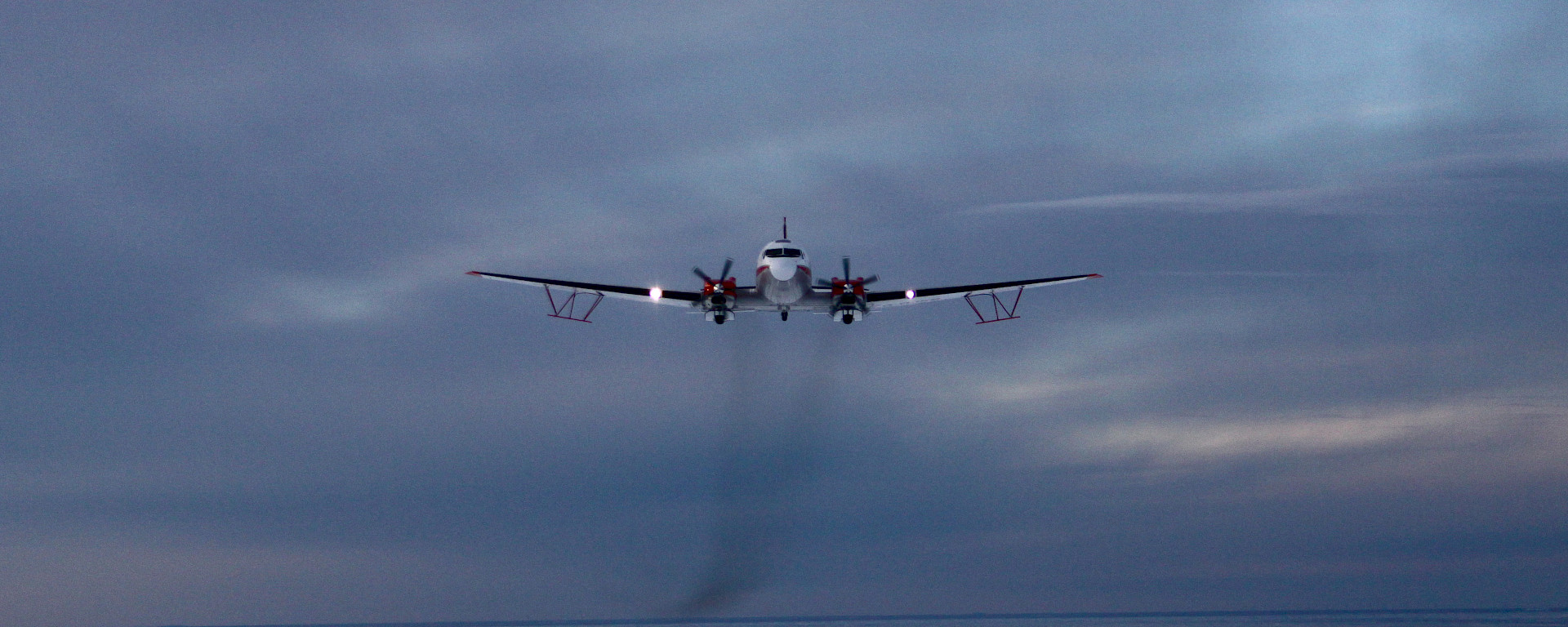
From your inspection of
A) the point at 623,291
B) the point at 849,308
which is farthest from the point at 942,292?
the point at 623,291

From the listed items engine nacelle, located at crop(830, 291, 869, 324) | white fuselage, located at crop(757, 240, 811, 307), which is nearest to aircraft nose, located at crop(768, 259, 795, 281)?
white fuselage, located at crop(757, 240, 811, 307)

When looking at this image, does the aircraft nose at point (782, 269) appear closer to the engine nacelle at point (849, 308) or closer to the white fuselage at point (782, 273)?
the white fuselage at point (782, 273)

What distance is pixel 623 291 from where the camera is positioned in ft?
214

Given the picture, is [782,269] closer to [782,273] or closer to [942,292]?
[782,273]

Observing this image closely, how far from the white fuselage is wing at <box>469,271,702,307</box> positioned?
4.80 metres

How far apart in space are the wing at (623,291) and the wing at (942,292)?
11607 mm

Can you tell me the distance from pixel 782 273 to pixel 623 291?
11.6 metres

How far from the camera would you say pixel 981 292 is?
68562 mm

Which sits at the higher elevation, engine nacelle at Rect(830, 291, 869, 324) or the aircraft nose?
the aircraft nose

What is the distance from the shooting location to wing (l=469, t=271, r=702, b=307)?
209 ft

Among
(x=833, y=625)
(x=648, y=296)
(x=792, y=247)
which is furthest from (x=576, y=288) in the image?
(x=833, y=625)

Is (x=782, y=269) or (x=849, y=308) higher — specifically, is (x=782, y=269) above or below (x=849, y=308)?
above

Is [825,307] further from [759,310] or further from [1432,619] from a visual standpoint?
[1432,619]

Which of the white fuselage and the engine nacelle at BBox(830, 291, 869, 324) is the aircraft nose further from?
the engine nacelle at BBox(830, 291, 869, 324)
